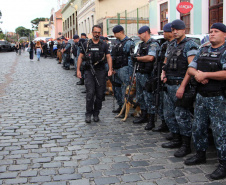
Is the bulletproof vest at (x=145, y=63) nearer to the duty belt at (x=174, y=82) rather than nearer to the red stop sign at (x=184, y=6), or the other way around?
the duty belt at (x=174, y=82)

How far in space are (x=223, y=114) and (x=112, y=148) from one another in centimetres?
188

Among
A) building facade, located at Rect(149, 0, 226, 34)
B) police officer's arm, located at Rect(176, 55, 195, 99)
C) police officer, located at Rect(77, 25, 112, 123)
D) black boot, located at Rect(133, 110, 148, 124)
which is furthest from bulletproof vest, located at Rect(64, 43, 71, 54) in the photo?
police officer's arm, located at Rect(176, 55, 195, 99)

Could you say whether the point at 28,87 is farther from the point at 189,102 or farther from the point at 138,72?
the point at 189,102

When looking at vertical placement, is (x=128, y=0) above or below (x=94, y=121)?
above

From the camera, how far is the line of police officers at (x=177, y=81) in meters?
3.90

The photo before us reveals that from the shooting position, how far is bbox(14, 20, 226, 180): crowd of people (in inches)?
154

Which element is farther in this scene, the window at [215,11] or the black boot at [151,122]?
the window at [215,11]

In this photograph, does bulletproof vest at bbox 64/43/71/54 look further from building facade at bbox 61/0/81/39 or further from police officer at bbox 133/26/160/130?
building facade at bbox 61/0/81/39

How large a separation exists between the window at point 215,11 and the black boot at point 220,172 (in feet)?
37.1

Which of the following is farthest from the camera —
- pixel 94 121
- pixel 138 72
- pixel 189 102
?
pixel 94 121

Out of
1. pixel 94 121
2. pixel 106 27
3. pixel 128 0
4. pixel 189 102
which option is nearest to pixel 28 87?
pixel 94 121

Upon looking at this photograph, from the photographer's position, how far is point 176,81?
485cm

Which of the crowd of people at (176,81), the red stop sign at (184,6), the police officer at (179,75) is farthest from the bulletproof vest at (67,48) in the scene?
the police officer at (179,75)

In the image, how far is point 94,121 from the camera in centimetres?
688
